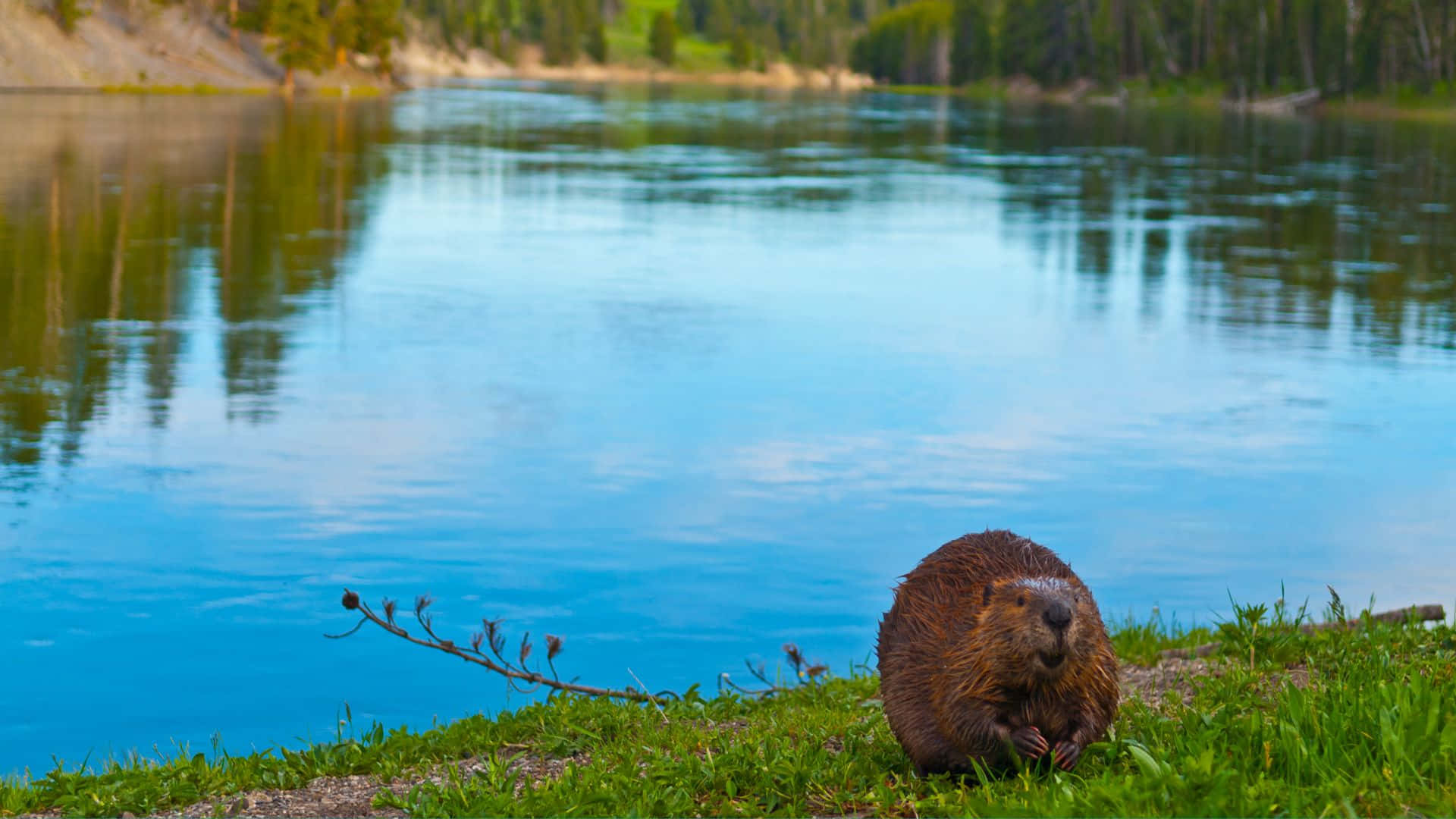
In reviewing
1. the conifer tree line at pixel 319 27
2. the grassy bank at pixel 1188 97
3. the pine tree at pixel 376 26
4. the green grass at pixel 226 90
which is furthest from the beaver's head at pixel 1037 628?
the pine tree at pixel 376 26

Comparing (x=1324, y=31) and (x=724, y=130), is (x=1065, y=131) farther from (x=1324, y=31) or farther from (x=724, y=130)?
(x=1324, y=31)

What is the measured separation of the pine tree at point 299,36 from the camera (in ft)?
383

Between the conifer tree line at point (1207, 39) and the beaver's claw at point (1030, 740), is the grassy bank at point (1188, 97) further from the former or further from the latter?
the beaver's claw at point (1030, 740)

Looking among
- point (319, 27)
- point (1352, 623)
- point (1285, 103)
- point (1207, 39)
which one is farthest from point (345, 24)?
point (1352, 623)

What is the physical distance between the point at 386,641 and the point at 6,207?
25.9 m

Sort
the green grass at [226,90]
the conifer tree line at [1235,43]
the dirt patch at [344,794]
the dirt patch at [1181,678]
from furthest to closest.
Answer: the conifer tree line at [1235,43] → the green grass at [226,90] → the dirt patch at [1181,678] → the dirt patch at [344,794]

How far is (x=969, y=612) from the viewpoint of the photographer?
6531 millimetres

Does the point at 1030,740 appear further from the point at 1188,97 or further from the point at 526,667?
the point at 1188,97

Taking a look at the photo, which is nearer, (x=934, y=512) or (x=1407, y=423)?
(x=934, y=512)

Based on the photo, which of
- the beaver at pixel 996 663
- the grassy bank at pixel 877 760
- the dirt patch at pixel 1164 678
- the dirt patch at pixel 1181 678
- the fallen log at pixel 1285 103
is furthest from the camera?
the fallen log at pixel 1285 103

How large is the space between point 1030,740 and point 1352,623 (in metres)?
3.92

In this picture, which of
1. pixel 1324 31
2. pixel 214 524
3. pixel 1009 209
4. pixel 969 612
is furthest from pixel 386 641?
pixel 1324 31

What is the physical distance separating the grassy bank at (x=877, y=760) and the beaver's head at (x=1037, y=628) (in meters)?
0.43

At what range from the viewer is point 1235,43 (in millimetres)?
132875
